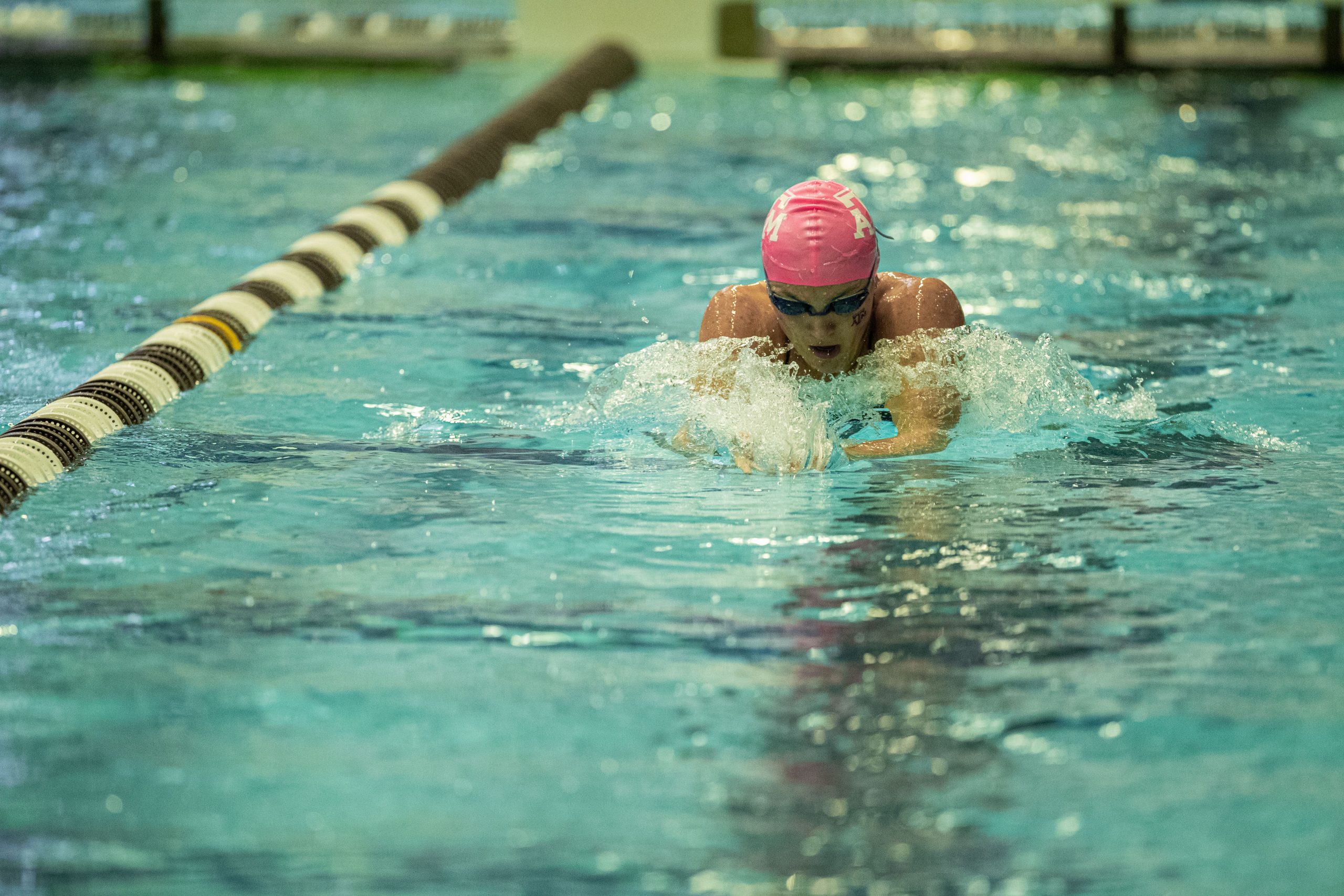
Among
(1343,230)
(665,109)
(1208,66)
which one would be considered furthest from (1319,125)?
(665,109)

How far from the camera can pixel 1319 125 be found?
9.79 metres

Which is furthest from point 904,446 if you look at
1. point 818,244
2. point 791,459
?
point 818,244

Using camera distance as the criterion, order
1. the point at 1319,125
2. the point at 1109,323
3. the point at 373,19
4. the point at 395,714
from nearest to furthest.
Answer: the point at 395,714, the point at 1109,323, the point at 1319,125, the point at 373,19

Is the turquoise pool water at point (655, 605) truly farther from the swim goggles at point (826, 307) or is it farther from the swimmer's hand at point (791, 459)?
the swim goggles at point (826, 307)

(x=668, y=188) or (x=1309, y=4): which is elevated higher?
(x=1309, y=4)

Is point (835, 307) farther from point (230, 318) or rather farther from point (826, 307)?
point (230, 318)

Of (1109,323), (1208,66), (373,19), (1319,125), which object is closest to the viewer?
(1109,323)

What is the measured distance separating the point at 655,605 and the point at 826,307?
1.07 meters

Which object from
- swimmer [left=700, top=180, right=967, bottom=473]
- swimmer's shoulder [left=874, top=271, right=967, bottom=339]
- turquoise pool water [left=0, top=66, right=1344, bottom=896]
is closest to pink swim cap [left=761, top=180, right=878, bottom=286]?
swimmer [left=700, top=180, right=967, bottom=473]

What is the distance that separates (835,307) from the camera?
3812mm

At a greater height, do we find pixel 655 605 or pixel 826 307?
pixel 826 307

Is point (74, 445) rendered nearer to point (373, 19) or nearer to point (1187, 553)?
point (1187, 553)

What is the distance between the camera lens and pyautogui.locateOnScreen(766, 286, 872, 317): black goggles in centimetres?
380

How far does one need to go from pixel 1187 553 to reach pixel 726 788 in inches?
52.7
